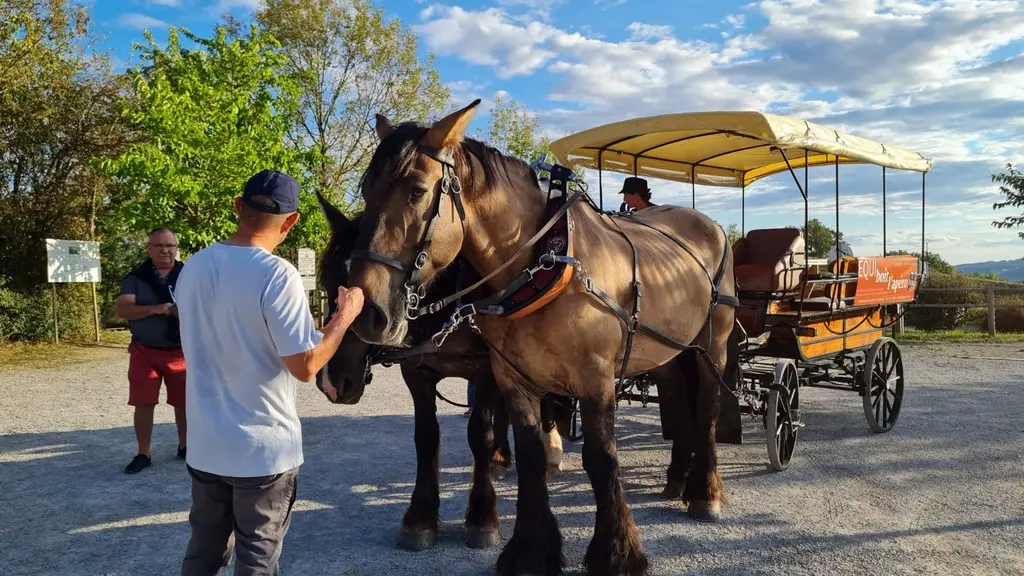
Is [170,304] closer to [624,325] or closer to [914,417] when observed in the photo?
[624,325]

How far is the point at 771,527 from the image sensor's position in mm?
3684

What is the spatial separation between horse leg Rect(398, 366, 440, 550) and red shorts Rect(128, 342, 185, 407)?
7.79 feet

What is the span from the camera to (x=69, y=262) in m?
12.9

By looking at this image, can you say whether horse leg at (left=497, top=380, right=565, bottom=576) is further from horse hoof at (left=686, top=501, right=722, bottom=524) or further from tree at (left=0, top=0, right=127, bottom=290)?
tree at (left=0, top=0, right=127, bottom=290)

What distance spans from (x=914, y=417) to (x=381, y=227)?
6.49 m

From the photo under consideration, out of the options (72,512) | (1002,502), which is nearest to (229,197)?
(72,512)

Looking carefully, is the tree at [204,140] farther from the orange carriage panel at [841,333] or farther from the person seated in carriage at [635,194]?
the orange carriage panel at [841,333]

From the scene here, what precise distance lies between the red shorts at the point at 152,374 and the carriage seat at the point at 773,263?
4487 mm

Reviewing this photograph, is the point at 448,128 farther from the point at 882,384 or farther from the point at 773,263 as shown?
the point at 882,384

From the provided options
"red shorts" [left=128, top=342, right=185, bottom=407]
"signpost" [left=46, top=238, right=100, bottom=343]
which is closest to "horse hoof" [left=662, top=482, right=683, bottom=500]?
"red shorts" [left=128, top=342, right=185, bottom=407]

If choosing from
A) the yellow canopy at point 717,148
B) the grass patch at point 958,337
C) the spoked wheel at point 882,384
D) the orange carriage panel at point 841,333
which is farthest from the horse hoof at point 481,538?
the grass patch at point 958,337

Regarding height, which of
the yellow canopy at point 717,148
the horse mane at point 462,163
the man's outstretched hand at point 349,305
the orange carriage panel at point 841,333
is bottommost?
the orange carriage panel at point 841,333

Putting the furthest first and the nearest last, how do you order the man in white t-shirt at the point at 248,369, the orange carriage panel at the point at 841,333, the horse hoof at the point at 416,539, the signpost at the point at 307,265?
the signpost at the point at 307,265
the orange carriage panel at the point at 841,333
the horse hoof at the point at 416,539
the man in white t-shirt at the point at 248,369

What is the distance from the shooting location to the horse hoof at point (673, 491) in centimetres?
417
